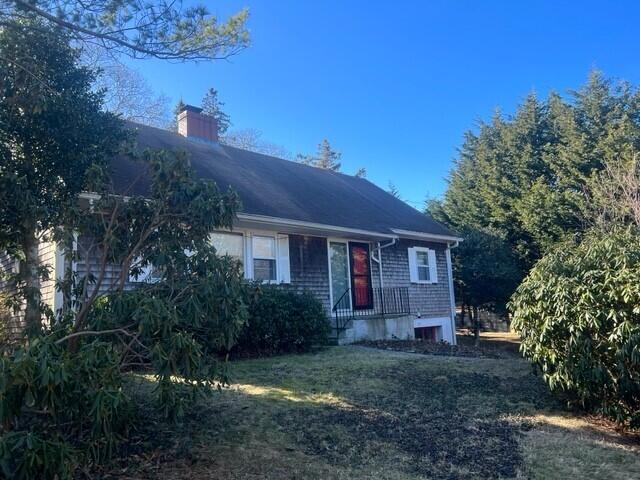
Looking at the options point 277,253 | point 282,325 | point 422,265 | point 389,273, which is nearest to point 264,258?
point 277,253

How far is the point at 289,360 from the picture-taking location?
29.1ft

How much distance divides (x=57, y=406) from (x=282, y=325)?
6.82 m

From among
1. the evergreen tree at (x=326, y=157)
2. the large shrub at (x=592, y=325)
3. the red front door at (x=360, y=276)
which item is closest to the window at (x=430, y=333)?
the red front door at (x=360, y=276)

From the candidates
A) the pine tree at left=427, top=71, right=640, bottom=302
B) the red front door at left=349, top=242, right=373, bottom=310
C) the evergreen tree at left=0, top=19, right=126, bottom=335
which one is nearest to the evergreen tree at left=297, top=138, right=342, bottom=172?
the pine tree at left=427, top=71, right=640, bottom=302

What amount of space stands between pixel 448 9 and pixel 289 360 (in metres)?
9.84

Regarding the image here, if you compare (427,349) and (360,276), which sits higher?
(360,276)

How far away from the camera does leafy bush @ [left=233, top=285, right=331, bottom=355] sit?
30.9 ft

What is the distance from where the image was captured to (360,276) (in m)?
14.1

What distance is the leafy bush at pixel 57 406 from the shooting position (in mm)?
2680

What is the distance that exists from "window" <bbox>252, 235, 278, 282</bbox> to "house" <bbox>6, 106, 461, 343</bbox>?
0.02m

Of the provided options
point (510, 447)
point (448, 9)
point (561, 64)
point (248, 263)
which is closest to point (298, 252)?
point (248, 263)

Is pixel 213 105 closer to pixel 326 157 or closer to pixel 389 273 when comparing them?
pixel 326 157

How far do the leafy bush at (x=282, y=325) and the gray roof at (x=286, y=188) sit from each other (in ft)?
7.19

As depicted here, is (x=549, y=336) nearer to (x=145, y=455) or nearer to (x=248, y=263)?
(x=145, y=455)
